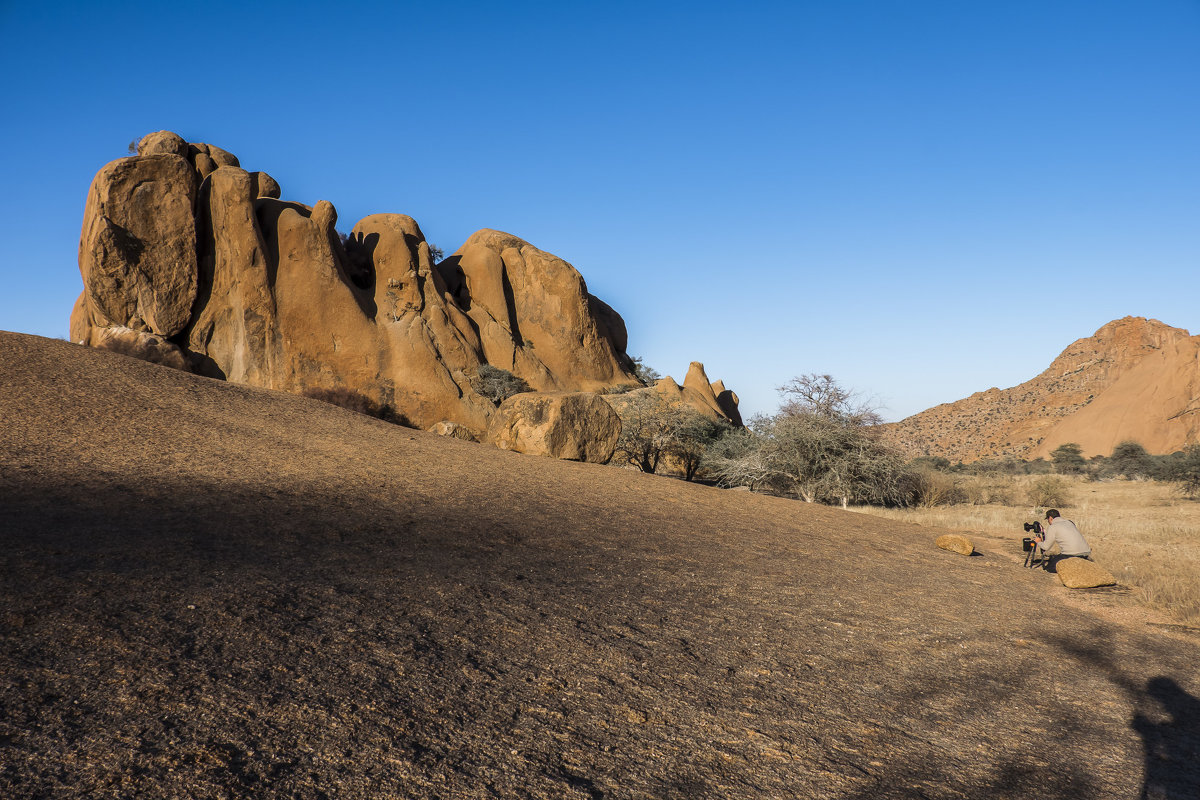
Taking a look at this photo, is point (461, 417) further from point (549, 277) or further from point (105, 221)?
point (105, 221)

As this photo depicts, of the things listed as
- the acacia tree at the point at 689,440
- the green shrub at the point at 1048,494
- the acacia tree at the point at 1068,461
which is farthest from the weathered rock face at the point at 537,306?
the acacia tree at the point at 1068,461

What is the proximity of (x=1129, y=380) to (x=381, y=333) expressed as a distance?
5984cm

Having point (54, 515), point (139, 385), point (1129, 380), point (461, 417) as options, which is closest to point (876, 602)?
point (54, 515)

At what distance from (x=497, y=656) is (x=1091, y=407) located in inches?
2645

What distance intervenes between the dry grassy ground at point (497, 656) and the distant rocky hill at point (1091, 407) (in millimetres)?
52362

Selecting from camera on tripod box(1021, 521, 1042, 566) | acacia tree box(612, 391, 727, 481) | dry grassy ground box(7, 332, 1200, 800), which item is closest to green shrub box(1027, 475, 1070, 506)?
acacia tree box(612, 391, 727, 481)

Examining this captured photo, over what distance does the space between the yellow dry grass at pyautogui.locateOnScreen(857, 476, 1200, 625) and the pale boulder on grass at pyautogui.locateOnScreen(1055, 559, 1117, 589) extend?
15.2 inches

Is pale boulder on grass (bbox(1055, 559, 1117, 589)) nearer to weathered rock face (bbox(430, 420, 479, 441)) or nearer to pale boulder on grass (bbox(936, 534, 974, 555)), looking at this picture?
pale boulder on grass (bbox(936, 534, 974, 555))

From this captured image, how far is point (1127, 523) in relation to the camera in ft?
54.2

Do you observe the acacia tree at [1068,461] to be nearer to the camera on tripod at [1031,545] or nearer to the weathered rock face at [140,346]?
the camera on tripod at [1031,545]

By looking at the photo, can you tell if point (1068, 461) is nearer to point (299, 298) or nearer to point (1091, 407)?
point (1091, 407)

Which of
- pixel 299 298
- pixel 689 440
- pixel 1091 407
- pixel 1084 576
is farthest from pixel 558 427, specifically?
pixel 1091 407

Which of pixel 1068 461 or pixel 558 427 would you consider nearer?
pixel 558 427

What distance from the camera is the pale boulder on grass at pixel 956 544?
38.4 feet
